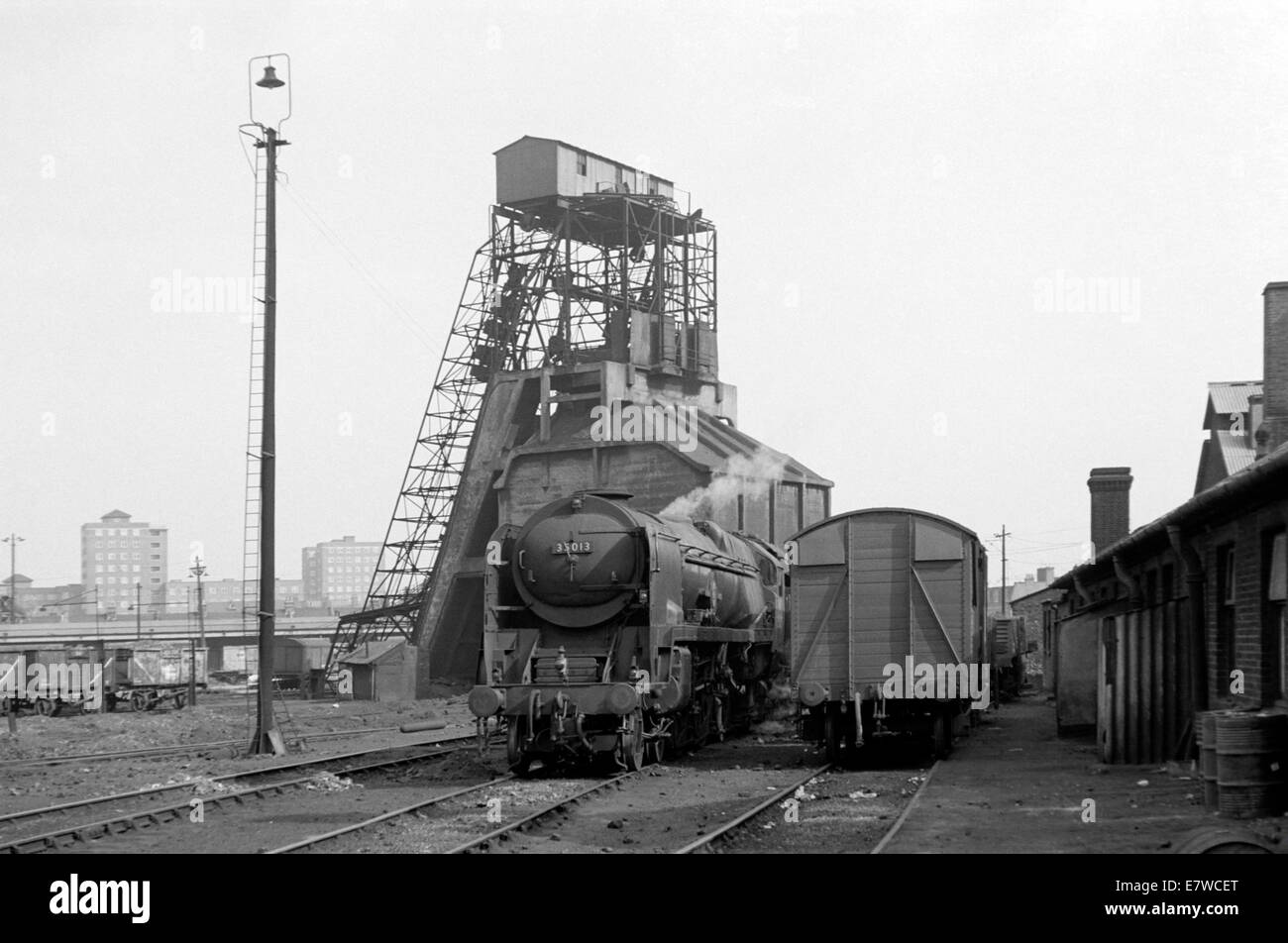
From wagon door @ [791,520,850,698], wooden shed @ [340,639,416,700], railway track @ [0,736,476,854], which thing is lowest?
wooden shed @ [340,639,416,700]

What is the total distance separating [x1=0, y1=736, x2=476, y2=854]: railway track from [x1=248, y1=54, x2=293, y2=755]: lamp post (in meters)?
1.51

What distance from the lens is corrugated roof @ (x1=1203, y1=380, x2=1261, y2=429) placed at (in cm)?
2998

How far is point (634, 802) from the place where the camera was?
14000 millimetres

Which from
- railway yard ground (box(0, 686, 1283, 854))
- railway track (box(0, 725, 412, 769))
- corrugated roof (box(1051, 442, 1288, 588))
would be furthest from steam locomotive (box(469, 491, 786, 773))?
railway track (box(0, 725, 412, 769))

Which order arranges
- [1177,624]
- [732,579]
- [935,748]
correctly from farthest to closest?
[732,579], [935,748], [1177,624]

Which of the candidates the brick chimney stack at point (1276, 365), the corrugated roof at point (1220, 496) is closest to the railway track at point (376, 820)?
the corrugated roof at point (1220, 496)

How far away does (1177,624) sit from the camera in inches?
647

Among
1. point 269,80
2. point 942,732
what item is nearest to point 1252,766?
point 942,732

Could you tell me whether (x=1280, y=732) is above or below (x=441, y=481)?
below

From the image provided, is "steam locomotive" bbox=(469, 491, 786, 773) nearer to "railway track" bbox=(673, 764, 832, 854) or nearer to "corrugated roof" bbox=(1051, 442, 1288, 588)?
"railway track" bbox=(673, 764, 832, 854)

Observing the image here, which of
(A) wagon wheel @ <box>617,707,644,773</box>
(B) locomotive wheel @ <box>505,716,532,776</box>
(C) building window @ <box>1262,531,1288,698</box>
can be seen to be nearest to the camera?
(C) building window @ <box>1262,531,1288,698</box>
